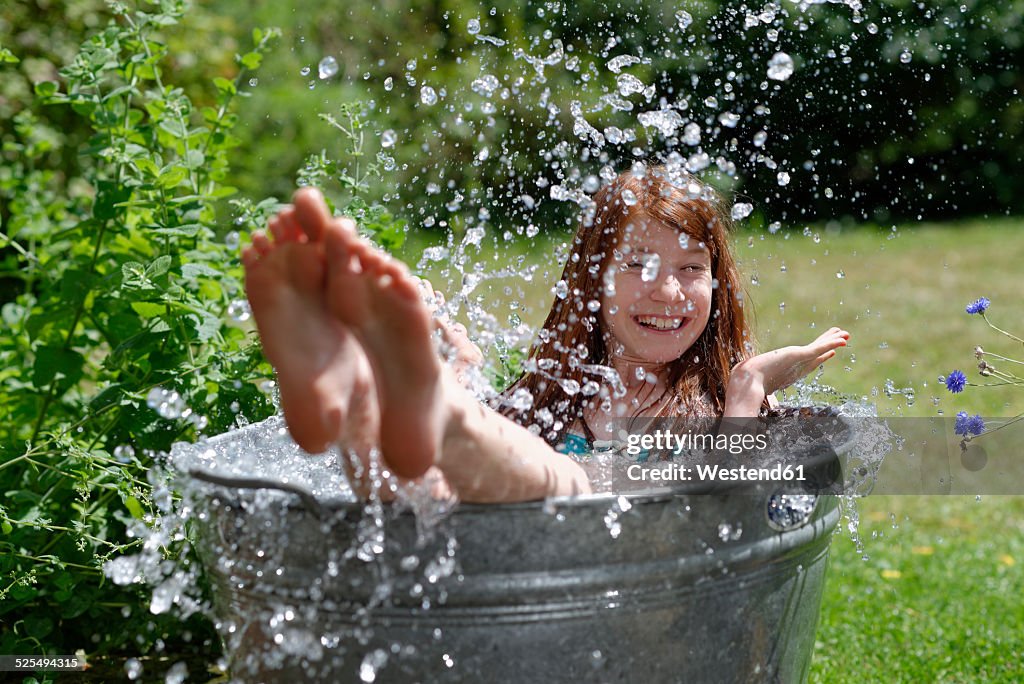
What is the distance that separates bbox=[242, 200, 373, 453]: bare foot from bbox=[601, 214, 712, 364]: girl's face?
2.96 ft

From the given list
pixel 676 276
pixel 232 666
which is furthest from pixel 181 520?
pixel 676 276

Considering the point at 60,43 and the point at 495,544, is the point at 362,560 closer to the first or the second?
the point at 495,544

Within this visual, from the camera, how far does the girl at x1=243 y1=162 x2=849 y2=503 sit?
56.3 inches

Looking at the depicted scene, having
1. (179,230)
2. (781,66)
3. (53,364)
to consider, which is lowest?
(53,364)

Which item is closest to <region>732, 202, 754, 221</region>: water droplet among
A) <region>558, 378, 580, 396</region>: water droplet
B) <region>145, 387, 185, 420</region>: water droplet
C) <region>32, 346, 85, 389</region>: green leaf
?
<region>558, 378, 580, 396</region>: water droplet

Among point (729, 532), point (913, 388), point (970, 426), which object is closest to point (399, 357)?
point (729, 532)

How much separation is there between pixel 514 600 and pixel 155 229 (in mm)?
1279

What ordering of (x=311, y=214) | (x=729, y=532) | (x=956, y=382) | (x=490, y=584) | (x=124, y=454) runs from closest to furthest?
(x=311, y=214), (x=490, y=584), (x=729, y=532), (x=956, y=382), (x=124, y=454)

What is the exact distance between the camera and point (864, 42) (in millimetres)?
7234

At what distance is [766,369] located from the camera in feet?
6.83

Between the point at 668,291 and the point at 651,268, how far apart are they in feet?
0.18

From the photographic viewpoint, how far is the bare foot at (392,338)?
1407 mm

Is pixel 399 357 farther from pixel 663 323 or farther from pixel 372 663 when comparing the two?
pixel 663 323

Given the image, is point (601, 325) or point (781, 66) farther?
point (601, 325)
